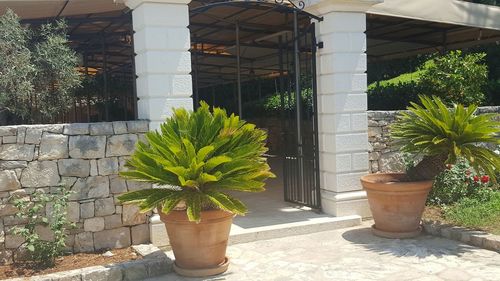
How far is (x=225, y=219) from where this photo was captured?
448 cm

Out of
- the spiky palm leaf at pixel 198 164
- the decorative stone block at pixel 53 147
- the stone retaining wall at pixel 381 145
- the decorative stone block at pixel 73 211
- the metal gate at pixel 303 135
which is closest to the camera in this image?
the spiky palm leaf at pixel 198 164

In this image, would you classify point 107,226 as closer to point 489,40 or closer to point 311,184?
point 311,184

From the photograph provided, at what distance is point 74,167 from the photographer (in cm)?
491

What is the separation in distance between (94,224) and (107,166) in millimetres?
617

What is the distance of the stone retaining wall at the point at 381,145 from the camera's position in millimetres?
6633

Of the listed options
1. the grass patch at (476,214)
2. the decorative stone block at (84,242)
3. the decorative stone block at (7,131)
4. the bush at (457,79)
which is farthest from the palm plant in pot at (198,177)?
the bush at (457,79)

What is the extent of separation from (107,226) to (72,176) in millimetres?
645

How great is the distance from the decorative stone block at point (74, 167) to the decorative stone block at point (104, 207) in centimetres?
32

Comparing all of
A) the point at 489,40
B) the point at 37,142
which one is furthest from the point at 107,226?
the point at 489,40

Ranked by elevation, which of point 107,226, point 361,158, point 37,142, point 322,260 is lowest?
point 322,260

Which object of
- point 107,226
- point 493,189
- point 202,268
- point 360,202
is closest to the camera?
point 202,268

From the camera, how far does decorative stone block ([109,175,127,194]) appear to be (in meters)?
5.09

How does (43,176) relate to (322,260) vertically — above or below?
above

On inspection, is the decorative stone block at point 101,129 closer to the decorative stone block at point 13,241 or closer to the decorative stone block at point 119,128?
the decorative stone block at point 119,128
